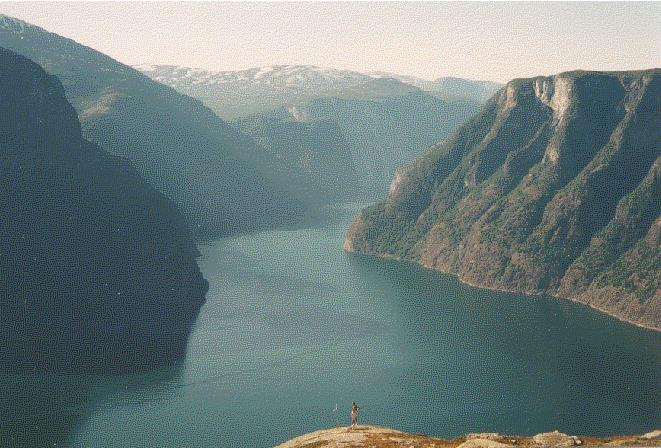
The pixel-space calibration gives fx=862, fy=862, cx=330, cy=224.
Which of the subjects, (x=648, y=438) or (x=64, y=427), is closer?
(x=648, y=438)

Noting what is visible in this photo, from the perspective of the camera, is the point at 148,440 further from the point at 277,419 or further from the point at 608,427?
the point at 608,427

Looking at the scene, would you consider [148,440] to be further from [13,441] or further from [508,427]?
[508,427]

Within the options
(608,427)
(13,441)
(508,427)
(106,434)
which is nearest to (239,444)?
(106,434)

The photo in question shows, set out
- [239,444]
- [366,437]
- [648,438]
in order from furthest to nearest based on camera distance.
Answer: [239,444] → [366,437] → [648,438]

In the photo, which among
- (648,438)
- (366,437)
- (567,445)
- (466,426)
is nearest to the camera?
(567,445)

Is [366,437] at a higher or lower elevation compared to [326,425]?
higher

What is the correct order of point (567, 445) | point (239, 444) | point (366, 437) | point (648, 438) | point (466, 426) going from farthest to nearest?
point (466, 426) → point (239, 444) → point (366, 437) → point (648, 438) → point (567, 445)

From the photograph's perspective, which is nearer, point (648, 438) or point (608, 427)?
point (648, 438)

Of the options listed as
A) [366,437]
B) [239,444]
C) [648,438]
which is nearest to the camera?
[648,438]

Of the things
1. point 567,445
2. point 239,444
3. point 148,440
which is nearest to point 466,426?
point 239,444
